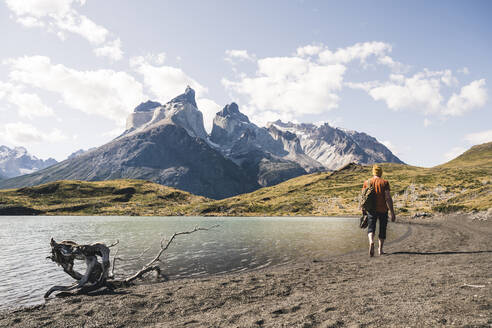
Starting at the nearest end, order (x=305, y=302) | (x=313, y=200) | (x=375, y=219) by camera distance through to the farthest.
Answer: (x=305, y=302), (x=375, y=219), (x=313, y=200)

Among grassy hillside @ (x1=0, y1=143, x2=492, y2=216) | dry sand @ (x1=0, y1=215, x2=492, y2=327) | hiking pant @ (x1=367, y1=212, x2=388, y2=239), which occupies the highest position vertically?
hiking pant @ (x1=367, y1=212, x2=388, y2=239)

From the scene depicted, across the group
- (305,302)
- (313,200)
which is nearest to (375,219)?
(305,302)

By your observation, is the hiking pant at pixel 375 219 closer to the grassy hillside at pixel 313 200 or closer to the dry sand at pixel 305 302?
the dry sand at pixel 305 302

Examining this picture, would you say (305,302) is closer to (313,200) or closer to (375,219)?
(375,219)

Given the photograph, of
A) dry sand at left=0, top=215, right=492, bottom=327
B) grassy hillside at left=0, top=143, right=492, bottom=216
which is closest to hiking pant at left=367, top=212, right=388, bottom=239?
dry sand at left=0, top=215, right=492, bottom=327

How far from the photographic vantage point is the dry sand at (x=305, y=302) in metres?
7.39

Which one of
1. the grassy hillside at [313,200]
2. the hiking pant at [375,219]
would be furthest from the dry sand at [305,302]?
the grassy hillside at [313,200]

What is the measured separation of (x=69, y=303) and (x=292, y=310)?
9.88 metres

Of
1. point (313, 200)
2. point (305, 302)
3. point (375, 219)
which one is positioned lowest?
point (313, 200)

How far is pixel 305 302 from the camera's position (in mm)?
9633

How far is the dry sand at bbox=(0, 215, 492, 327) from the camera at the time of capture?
739 cm

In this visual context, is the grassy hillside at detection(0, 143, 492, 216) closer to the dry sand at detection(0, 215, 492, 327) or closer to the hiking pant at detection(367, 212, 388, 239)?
the hiking pant at detection(367, 212, 388, 239)

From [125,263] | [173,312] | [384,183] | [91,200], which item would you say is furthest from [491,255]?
[91,200]

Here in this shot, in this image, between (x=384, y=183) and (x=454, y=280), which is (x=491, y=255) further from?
(x=454, y=280)
